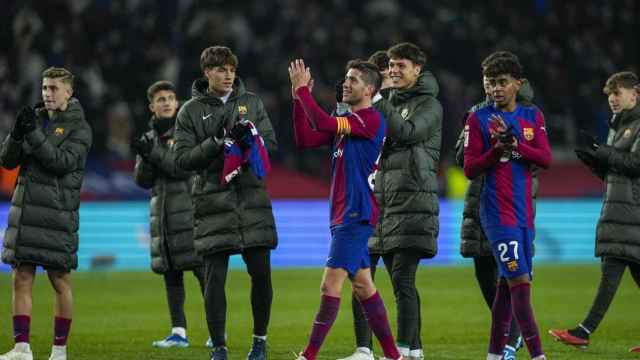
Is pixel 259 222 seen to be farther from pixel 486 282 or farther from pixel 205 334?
pixel 205 334

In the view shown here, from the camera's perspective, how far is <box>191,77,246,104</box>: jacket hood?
31.5ft

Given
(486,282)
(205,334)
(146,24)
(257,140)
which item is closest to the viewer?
(257,140)

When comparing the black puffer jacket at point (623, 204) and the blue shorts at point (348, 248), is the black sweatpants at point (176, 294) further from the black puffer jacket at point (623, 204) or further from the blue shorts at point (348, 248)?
the black puffer jacket at point (623, 204)

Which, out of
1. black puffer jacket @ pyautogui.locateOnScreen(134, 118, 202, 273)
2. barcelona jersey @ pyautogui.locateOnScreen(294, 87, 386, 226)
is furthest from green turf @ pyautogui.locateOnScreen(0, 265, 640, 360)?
barcelona jersey @ pyautogui.locateOnScreen(294, 87, 386, 226)

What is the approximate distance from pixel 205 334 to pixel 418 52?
3902 mm

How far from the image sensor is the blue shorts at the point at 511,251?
28.7 feet

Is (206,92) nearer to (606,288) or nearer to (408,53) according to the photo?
(408,53)

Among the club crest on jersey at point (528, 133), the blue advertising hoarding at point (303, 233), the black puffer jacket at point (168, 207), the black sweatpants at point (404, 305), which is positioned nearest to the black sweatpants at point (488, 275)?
the black sweatpants at point (404, 305)

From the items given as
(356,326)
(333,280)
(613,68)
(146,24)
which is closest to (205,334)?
(356,326)

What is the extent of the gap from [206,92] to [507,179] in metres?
2.45

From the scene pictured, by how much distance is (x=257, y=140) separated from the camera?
9312 mm

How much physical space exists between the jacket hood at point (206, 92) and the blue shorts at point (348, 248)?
1.54m

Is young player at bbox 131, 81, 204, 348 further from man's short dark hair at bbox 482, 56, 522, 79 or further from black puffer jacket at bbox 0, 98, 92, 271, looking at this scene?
man's short dark hair at bbox 482, 56, 522, 79

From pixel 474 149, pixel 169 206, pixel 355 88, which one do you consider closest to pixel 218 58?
pixel 355 88
